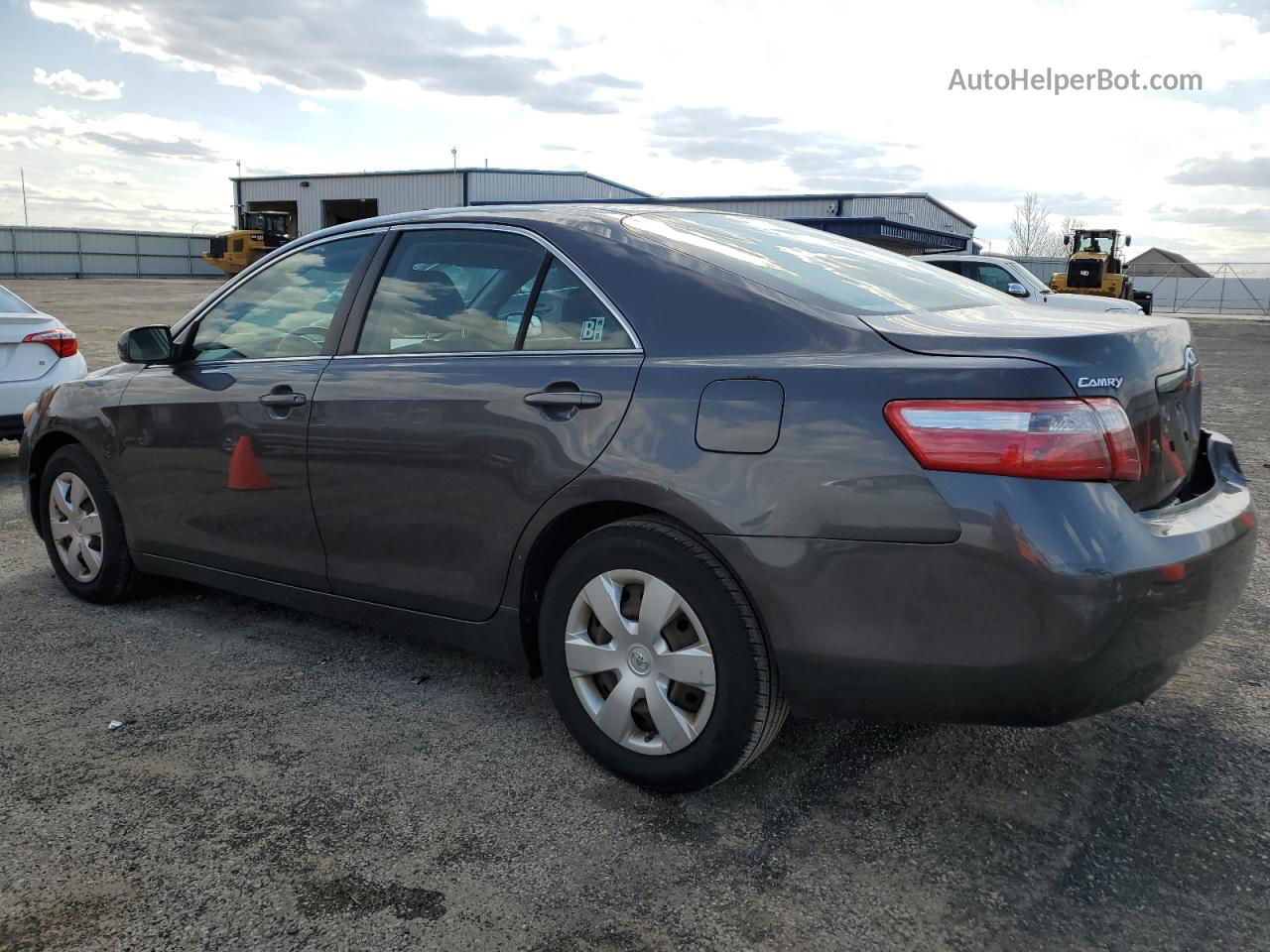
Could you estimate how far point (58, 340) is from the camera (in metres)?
7.28

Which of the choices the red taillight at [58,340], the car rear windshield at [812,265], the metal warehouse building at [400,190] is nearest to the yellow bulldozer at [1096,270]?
the metal warehouse building at [400,190]

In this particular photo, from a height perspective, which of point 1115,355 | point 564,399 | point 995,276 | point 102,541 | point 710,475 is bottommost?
point 102,541

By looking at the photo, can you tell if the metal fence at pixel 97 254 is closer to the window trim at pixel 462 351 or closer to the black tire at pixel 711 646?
the window trim at pixel 462 351

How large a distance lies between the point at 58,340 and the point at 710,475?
6288mm

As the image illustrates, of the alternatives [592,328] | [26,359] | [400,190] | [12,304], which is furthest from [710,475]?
[400,190]

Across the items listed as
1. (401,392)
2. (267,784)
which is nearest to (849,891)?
(267,784)

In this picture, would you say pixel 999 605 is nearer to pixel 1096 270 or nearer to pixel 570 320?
pixel 570 320

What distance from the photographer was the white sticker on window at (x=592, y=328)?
2930 millimetres

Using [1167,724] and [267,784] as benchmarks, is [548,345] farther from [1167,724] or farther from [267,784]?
[1167,724]

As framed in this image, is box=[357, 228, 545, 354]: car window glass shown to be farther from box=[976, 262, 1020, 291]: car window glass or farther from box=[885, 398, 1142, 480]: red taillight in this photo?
box=[976, 262, 1020, 291]: car window glass

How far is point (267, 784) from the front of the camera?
2.92m

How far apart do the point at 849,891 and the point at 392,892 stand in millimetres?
1024

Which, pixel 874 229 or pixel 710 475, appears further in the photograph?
pixel 874 229

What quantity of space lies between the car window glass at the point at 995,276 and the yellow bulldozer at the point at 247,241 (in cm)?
3152
